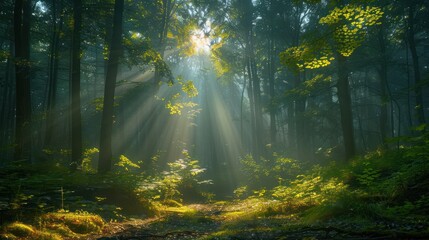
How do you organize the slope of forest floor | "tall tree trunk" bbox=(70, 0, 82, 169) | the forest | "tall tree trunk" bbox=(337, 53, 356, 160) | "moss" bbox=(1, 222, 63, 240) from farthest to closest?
"tall tree trunk" bbox=(337, 53, 356, 160), "tall tree trunk" bbox=(70, 0, 82, 169), the forest, "moss" bbox=(1, 222, 63, 240), the slope of forest floor

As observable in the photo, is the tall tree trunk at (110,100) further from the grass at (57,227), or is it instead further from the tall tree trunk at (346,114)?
the tall tree trunk at (346,114)

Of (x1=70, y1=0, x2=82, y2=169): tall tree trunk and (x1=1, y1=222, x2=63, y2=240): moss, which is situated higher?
(x1=70, y1=0, x2=82, y2=169): tall tree trunk

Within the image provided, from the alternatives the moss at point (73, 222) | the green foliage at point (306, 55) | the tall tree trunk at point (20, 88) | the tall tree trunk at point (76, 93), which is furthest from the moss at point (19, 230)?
the tall tree trunk at point (76, 93)

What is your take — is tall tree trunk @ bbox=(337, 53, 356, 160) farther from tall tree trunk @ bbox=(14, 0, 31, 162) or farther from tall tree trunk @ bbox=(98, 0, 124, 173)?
tall tree trunk @ bbox=(14, 0, 31, 162)

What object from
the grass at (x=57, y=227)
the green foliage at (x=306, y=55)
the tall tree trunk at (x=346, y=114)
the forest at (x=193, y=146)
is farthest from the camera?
the tall tree trunk at (x=346, y=114)

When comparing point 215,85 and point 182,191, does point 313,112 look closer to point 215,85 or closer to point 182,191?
point 182,191

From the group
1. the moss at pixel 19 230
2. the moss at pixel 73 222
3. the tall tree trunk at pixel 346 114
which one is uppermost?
the tall tree trunk at pixel 346 114

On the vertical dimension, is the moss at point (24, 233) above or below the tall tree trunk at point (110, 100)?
below

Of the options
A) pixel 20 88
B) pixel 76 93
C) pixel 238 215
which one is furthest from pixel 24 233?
pixel 20 88

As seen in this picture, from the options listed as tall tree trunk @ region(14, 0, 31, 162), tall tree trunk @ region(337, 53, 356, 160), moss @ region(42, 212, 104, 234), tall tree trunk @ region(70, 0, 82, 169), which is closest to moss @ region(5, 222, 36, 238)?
moss @ region(42, 212, 104, 234)

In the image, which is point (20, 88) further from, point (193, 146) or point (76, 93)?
point (193, 146)

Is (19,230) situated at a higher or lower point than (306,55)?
lower

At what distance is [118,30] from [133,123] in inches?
555

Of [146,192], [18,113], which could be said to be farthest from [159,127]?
[146,192]
